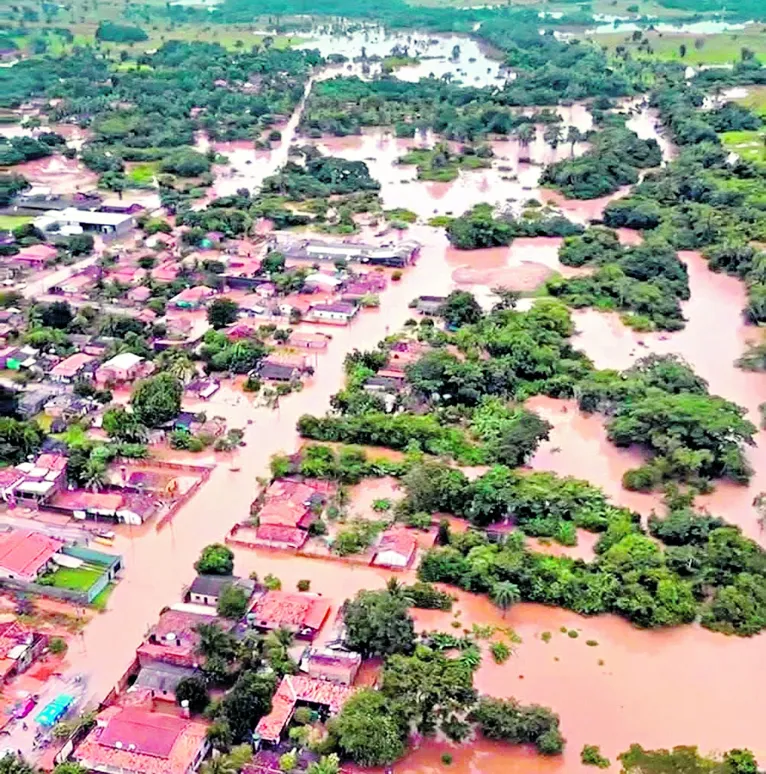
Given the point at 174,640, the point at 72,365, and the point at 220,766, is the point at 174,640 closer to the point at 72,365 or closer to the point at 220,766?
the point at 220,766

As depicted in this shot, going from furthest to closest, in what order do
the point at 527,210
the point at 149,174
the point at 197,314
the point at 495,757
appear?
the point at 149,174, the point at 527,210, the point at 197,314, the point at 495,757

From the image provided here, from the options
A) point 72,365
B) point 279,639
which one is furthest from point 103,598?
point 72,365

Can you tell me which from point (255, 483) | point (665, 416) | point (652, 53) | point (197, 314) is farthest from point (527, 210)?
point (652, 53)

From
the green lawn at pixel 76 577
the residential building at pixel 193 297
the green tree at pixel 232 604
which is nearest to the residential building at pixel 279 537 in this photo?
the green tree at pixel 232 604

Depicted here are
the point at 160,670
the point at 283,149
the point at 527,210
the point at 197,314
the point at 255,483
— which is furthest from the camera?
the point at 283,149

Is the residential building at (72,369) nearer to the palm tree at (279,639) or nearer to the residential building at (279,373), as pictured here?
the residential building at (279,373)

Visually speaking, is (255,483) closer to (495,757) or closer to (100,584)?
(100,584)
